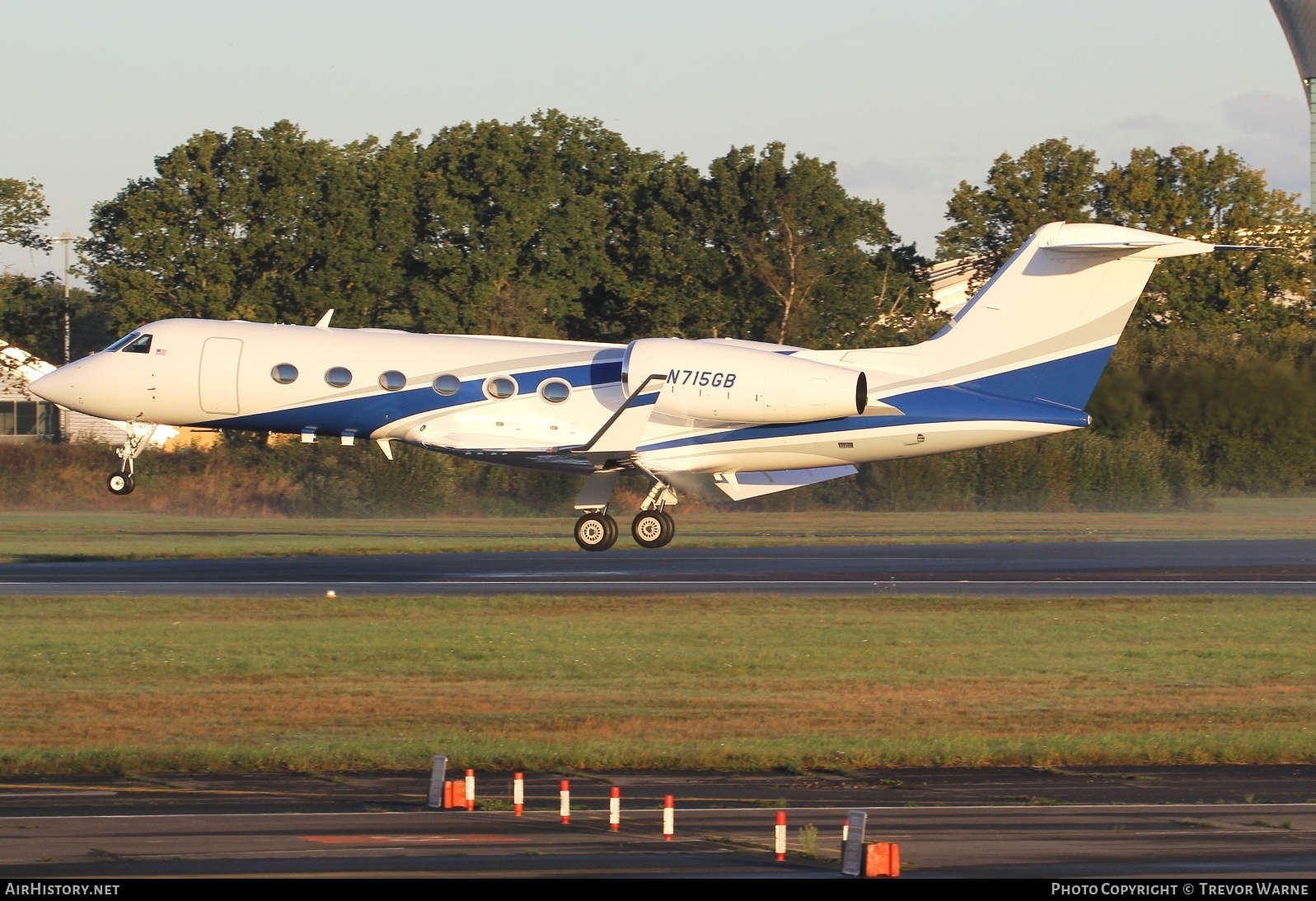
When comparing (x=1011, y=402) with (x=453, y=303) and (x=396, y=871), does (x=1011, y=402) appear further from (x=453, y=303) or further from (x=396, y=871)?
(x=453, y=303)

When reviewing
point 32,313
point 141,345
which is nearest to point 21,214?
point 32,313

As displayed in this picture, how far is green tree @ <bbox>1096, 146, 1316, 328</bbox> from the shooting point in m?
54.8

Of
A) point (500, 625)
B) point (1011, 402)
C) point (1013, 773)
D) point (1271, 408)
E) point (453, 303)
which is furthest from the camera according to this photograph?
point (453, 303)

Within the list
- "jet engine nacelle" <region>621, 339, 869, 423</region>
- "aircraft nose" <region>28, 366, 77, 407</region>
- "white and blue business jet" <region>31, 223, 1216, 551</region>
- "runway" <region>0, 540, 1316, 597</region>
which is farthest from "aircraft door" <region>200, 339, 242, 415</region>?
"jet engine nacelle" <region>621, 339, 869, 423</region>

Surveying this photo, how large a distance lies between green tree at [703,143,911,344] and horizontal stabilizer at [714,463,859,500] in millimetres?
24458

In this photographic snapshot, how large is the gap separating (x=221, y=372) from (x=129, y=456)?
2.42 metres

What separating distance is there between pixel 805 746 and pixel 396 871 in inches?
230

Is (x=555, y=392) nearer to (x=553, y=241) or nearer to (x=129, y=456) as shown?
(x=129, y=456)

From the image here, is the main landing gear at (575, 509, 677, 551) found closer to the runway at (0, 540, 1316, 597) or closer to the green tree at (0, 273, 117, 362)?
the runway at (0, 540, 1316, 597)

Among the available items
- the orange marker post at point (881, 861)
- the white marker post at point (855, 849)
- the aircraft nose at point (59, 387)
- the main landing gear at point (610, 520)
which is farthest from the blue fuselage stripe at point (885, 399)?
the orange marker post at point (881, 861)

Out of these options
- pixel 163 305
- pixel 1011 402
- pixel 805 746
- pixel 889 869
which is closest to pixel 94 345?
pixel 163 305

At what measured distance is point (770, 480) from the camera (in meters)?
28.6

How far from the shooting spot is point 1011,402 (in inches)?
1064

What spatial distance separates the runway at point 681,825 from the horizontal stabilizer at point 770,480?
15.0 meters
